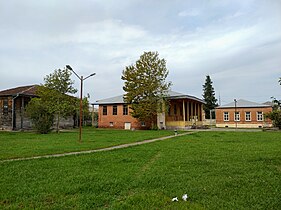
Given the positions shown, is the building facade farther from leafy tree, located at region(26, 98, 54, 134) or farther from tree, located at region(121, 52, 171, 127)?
tree, located at region(121, 52, 171, 127)

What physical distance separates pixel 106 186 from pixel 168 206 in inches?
71.0

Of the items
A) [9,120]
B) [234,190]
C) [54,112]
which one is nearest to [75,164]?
[234,190]

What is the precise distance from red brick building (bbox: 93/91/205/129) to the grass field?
25638 mm

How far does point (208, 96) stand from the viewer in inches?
2557

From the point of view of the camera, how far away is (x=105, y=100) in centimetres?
3991

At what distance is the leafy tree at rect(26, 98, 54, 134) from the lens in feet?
83.1

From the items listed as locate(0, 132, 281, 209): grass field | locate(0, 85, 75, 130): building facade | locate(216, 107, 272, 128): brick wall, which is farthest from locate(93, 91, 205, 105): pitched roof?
locate(0, 132, 281, 209): grass field

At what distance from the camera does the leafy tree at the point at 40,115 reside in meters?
25.3

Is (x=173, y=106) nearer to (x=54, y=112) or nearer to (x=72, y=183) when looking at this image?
(x=54, y=112)

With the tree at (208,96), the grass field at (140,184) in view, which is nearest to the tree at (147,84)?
the grass field at (140,184)

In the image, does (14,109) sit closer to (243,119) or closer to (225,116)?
(225,116)

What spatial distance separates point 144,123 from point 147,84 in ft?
21.0

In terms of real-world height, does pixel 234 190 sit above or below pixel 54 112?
below

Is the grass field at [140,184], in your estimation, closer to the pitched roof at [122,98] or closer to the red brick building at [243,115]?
the pitched roof at [122,98]
